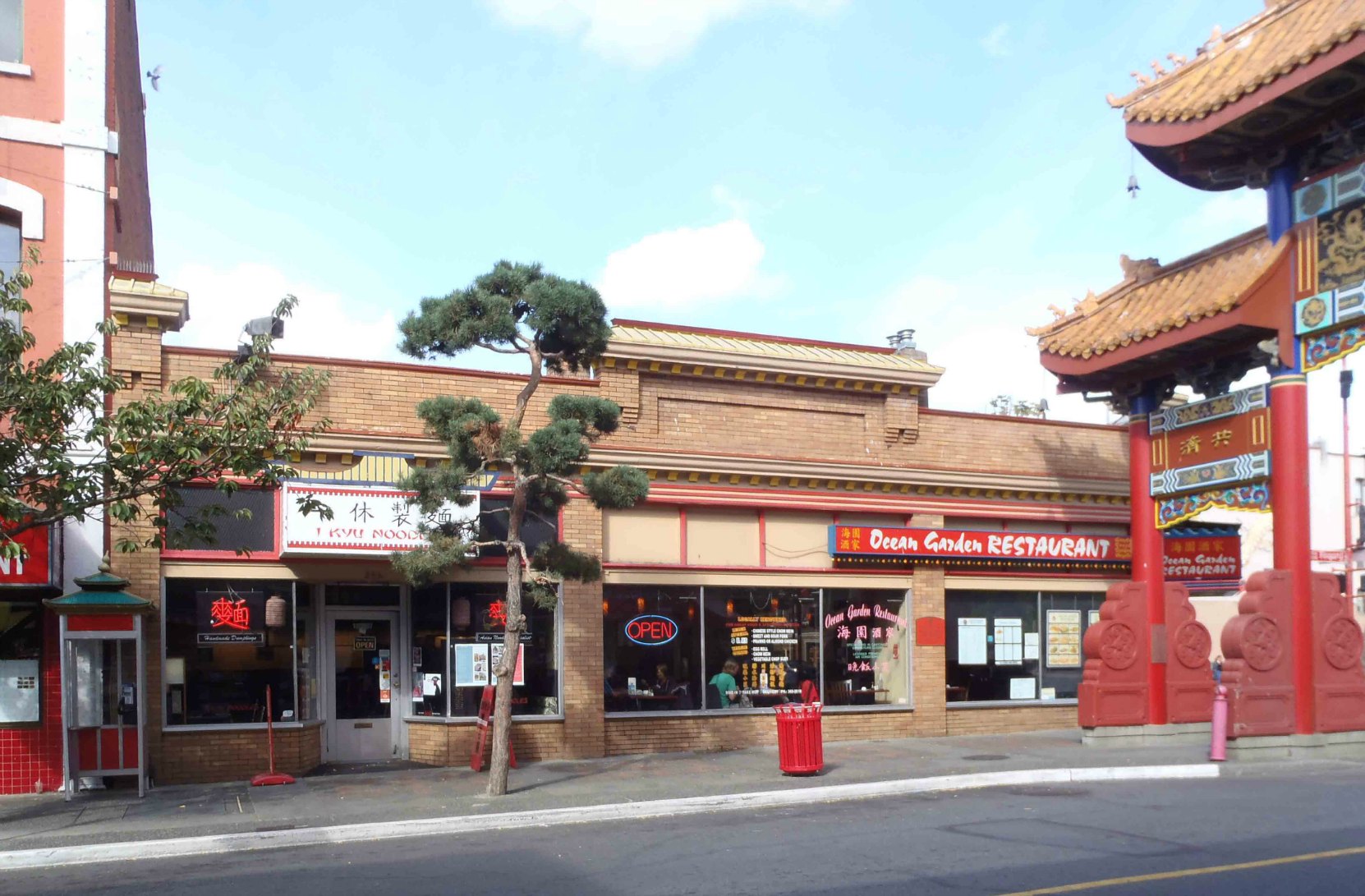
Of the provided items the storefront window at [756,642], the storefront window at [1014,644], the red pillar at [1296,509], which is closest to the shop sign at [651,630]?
the storefront window at [756,642]

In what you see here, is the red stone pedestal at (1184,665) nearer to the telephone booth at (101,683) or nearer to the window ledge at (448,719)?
the window ledge at (448,719)

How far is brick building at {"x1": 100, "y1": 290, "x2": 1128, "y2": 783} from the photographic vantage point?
16453mm

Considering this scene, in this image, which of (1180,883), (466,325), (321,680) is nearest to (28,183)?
(466,325)

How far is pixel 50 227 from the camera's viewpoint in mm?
16047

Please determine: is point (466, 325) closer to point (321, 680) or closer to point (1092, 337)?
point (321, 680)

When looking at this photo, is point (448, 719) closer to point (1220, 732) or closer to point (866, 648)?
point (866, 648)

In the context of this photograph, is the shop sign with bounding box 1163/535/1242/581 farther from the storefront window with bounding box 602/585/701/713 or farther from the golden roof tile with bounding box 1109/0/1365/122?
the storefront window with bounding box 602/585/701/713

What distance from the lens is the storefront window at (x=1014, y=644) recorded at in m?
21.6

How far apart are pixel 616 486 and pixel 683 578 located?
15.4 ft

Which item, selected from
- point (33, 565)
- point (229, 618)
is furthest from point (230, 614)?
point (33, 565)

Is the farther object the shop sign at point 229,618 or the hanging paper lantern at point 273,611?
the hanging paper lantern at point 273,611

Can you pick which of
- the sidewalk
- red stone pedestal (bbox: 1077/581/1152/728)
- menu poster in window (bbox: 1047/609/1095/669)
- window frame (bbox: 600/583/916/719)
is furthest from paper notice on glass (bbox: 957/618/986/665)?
red stone pedestal (bbox: 1077/581/1152/728)

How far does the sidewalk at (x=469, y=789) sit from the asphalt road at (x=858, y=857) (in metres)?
1.14

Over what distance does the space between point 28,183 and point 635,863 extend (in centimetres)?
1191
